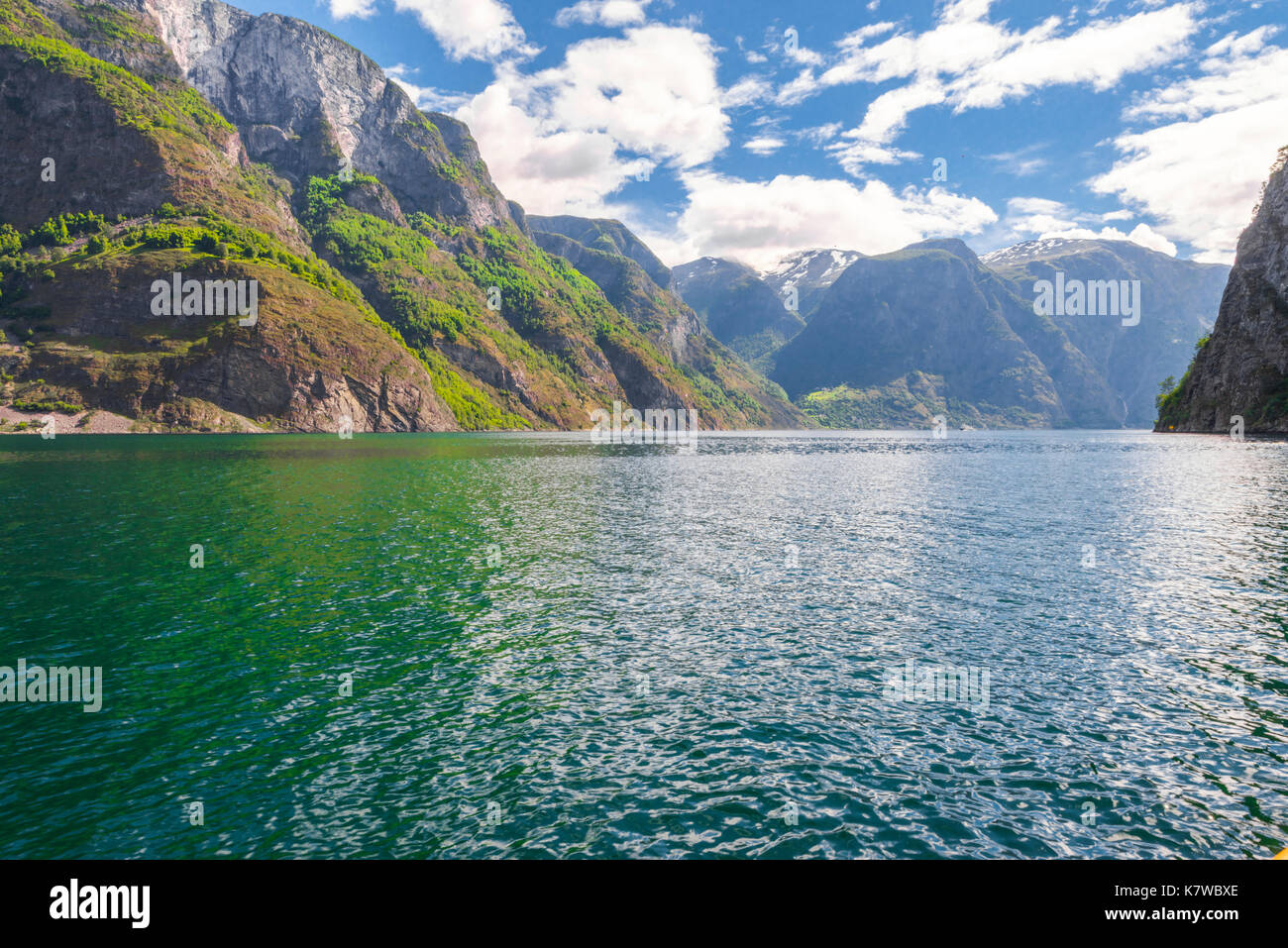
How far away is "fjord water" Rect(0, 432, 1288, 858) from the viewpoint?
45.2 feet

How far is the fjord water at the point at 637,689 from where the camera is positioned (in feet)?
45.2

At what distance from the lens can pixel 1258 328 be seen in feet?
552

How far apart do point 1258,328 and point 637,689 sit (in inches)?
8830

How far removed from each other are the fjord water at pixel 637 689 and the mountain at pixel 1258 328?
16556 centimetres

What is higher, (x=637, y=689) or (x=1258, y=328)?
(x=1258, y=328)

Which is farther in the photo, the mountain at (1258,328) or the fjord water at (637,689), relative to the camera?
the mountain at (1258,328)

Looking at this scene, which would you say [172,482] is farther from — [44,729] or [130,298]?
[130,298]

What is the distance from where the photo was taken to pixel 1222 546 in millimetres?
43375

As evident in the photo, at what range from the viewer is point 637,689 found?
21.1 m

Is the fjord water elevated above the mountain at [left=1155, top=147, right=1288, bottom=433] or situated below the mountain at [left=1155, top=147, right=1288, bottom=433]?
below

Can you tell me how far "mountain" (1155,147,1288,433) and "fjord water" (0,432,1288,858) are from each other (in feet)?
543

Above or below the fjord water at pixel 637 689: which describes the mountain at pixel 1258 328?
above

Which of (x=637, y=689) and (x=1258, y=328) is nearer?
(x=637, y=689)
